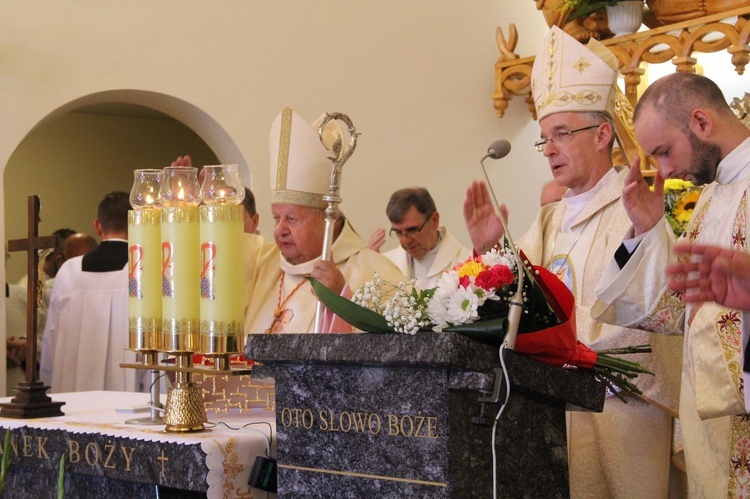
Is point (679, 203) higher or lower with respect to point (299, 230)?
higher

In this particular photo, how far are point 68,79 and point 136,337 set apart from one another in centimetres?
411

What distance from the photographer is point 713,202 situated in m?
3.37

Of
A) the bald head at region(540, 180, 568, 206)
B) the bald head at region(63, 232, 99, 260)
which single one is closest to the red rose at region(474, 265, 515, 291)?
the bald head at region(540, 180, 568, 206)

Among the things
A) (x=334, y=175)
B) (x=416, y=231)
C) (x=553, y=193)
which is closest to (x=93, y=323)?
(x=416, y=231)

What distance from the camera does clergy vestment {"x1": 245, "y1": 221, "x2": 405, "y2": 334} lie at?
4.35 metres

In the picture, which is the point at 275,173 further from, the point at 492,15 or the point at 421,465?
the point at 492,15

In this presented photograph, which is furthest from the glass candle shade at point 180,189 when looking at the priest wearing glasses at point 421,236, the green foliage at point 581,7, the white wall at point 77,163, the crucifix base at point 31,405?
the white wall at point 77,163

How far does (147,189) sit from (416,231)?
3402 mm

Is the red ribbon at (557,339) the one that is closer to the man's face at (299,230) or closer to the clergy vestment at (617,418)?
the clergy vestment at (617,418)

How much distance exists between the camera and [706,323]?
3139 mm

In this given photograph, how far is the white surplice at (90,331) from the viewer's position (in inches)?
272

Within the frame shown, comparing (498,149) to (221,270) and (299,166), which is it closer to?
(221,270)

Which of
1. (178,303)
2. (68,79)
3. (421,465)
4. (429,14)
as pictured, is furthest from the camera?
(429,14)

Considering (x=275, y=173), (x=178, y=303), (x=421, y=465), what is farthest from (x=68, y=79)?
(x=421, y=465)
